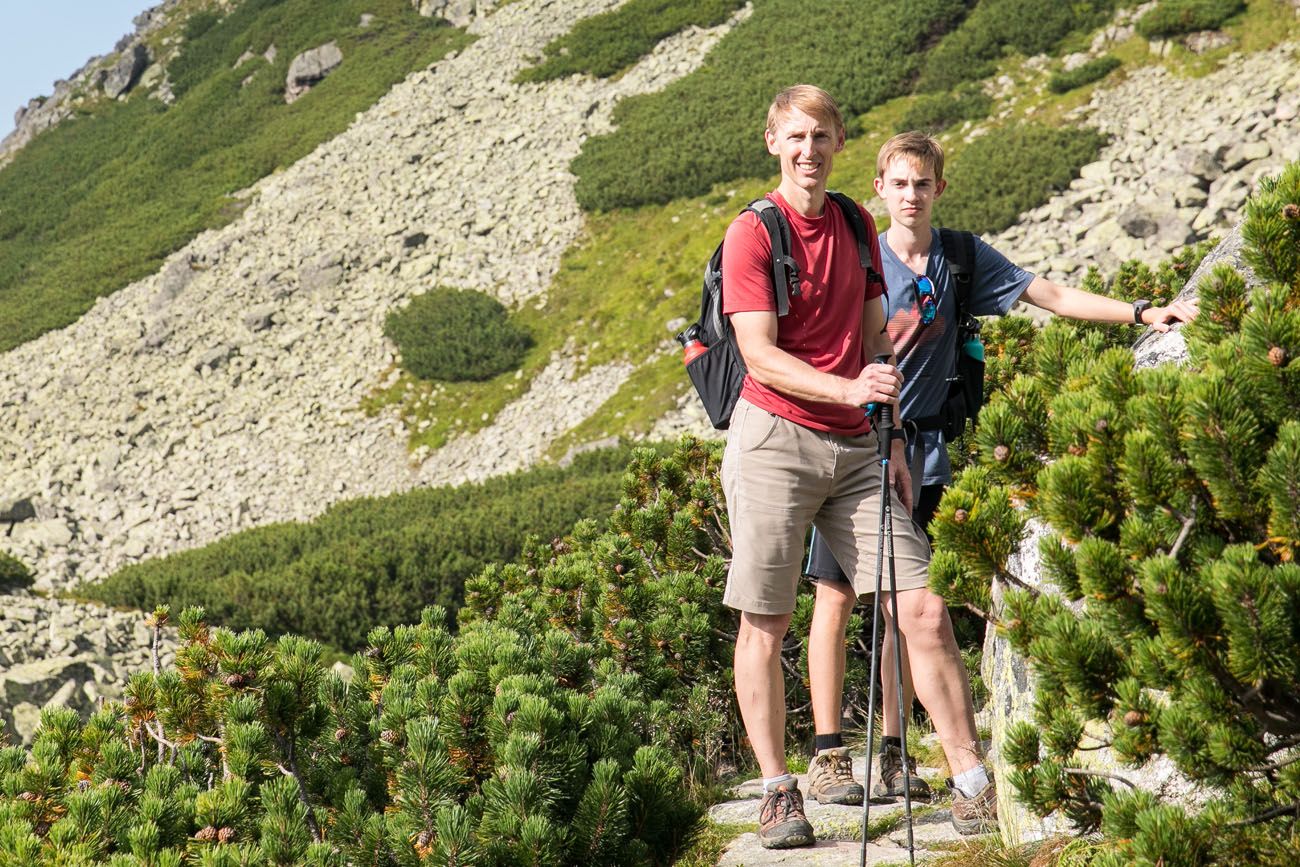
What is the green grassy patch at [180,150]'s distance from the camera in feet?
93.9

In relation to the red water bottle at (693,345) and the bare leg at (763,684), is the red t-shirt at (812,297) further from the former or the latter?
the bare leg at (763,684)

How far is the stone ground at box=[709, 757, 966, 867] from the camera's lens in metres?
3.21

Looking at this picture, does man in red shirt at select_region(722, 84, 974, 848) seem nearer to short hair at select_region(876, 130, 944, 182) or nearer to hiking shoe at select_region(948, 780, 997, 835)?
hiking shoe at select_region(948, 780, 997, 835)

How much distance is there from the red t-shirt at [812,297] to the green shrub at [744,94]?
68.8ft

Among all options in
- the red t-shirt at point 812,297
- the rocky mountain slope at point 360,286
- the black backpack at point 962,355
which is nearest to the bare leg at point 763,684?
the red t-shirt at point 812,297

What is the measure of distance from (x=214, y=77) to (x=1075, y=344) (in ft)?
131

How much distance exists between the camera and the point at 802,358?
3381 mm

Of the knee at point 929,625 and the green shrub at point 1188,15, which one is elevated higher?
the knee at point 929,625

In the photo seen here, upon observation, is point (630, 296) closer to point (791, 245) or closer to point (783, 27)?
point (783, 27)

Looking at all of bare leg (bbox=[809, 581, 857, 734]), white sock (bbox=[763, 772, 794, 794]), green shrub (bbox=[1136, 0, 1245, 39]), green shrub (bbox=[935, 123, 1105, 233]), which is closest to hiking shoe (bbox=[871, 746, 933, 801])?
bare leg (bbox=[809, 581, 857, 734])

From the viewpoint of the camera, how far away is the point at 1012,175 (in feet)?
60.7

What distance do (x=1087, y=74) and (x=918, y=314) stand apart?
63.6ft

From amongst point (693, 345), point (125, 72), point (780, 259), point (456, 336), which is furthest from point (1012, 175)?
point (125, 72)

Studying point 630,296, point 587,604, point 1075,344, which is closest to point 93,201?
point 630,296
